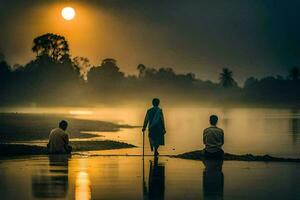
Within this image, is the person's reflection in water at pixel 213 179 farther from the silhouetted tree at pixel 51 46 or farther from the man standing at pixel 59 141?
the silhouetted tree at pixel 51 46

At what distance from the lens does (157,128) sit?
24625 millimetres

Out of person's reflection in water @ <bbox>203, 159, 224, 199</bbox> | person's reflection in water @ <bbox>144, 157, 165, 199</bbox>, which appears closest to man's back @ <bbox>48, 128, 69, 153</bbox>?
person's reflection in water @ <bbox>144, 157, 165, 199</bbox>

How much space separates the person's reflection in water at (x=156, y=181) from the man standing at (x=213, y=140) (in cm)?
146

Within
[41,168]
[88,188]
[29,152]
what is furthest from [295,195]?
[29,152]

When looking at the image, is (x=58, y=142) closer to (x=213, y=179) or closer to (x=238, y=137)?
(x=213, y=179)

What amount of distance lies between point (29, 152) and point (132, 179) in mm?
9139

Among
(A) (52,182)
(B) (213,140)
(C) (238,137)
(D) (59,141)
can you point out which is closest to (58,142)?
Answer: (D) (59,141)

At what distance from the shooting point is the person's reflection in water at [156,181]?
14398 millimetres

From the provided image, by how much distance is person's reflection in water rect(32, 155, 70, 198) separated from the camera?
14.3m

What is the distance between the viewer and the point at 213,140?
2097cm

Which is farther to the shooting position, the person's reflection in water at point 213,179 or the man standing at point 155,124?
the man standing at point 155,124

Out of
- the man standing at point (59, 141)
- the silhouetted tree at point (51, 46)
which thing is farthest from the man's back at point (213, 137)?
the silhouetted tree at point (51, 46)

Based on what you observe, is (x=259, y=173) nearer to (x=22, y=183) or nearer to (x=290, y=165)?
(x=290, y=165)

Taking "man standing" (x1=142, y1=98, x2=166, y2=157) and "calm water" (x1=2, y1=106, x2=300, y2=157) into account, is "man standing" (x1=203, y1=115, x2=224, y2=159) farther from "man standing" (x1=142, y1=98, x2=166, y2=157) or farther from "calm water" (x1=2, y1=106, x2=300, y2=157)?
"calm water" (x1=2, y1=106, x2=300, y2=157)
